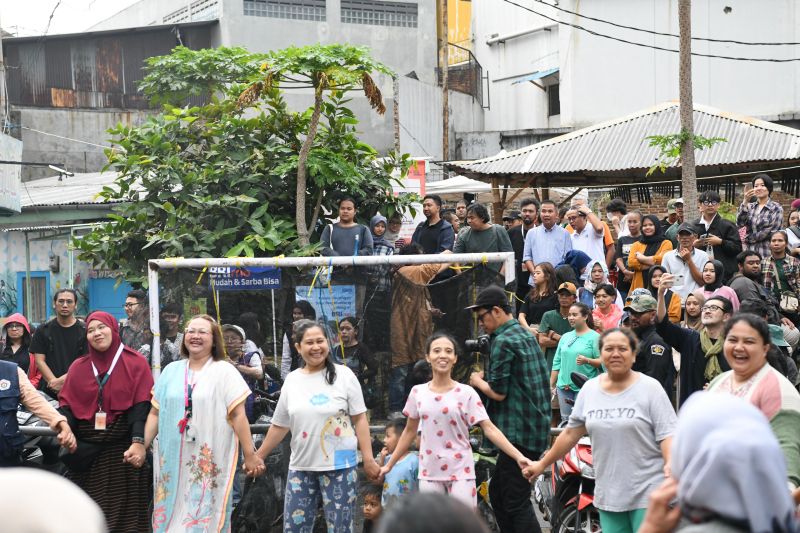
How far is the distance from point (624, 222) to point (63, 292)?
293 inches

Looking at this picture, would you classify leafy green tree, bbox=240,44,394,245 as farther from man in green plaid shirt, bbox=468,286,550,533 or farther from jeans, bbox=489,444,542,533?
jeans, bbox=489,444,542,533

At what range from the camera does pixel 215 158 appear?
1247 centimetres

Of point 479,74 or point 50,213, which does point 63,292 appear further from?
point 479,74

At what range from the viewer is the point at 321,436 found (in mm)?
7488

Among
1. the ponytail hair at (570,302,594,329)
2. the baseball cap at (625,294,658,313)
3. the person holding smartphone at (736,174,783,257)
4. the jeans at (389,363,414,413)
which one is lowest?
the jeans at (389,363,414,413)

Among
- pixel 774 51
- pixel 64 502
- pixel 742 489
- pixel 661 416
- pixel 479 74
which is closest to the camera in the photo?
pixel 64 502

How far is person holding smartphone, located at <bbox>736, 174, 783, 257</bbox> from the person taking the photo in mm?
12562

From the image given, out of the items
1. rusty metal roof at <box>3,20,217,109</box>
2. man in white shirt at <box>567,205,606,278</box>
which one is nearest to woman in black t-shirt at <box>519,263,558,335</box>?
man in white shirt at <box>567,205,606,278</box>

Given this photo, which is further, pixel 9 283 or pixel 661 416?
pixel 9 283

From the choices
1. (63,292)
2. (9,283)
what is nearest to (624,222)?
(63,292)

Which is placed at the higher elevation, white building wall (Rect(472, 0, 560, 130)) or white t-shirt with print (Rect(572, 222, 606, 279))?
white building wall (Rect(472, 0, 560, 130))

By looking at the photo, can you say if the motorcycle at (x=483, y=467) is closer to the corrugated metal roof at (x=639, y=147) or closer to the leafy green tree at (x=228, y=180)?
the leafy green tree at (x=228, y=180)

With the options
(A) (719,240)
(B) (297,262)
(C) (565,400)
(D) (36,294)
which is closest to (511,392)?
(B) (297,262)

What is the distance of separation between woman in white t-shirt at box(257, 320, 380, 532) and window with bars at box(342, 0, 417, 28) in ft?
95.2
